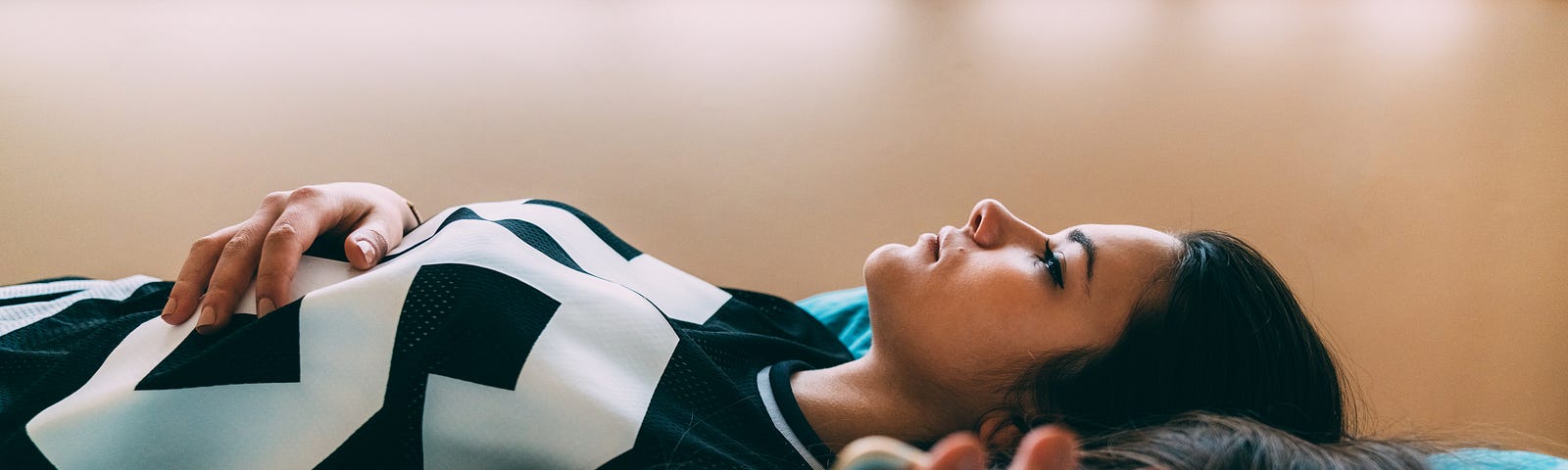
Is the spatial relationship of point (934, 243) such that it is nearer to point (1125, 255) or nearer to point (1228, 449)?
point (1125, 255)

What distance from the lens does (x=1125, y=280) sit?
2.53 ft

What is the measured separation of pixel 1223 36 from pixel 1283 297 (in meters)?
0.99

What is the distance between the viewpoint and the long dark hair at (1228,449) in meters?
0.54

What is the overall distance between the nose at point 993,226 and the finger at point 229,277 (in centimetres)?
67

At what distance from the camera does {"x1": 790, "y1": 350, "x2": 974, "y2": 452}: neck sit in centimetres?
79

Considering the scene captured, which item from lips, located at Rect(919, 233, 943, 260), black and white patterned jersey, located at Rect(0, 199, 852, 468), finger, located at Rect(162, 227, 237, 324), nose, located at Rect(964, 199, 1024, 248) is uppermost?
nose, located at Rect(964, 199, 1024, 248)

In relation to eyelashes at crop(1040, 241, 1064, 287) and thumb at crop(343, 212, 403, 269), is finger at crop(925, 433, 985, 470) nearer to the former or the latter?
eyelashes at crop(1040, 241, 1064, 287)

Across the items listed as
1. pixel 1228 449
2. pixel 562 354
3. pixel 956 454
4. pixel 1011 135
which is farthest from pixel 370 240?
pixel 1011 135

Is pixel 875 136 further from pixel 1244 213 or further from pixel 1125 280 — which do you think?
pixel 1125 280

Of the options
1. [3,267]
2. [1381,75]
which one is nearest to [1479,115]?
[1381,75]

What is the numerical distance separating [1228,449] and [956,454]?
298 mm

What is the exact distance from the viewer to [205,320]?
2.15 feet

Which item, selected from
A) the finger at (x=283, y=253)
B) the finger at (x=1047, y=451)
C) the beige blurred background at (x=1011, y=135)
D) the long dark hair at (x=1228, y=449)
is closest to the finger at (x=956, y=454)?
the finger at (x=1047, y=451)

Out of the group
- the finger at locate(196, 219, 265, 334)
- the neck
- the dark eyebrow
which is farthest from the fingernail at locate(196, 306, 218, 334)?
the dark eyebrow
